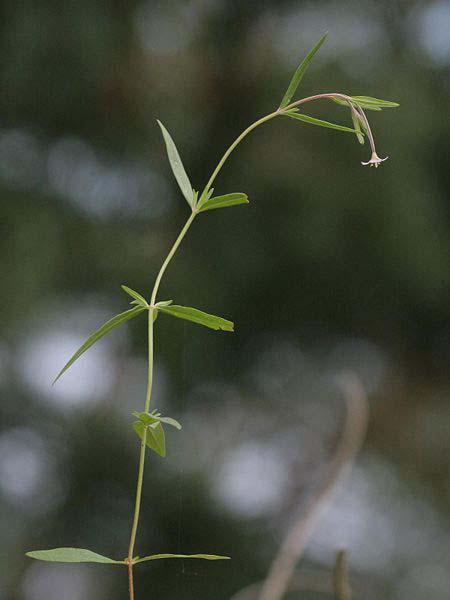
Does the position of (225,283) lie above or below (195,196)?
below

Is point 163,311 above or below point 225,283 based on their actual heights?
above

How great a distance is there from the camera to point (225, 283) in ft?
1.79

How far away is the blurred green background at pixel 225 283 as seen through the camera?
526 millimetres

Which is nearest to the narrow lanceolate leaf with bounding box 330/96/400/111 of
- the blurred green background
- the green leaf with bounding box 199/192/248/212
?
the green leaf with bounding box 199/192/248/212

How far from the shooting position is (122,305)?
21.3 inches

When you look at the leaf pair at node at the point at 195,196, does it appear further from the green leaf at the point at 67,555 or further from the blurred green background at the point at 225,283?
the blurred green background at the point at 225,283

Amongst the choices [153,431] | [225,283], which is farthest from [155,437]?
[225,283]

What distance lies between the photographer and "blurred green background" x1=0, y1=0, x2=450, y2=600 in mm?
526

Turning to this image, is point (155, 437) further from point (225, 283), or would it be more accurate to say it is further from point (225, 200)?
point (225, 283)

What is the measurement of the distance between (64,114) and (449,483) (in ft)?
1.23

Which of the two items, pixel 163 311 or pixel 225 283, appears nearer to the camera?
pixel 163 311

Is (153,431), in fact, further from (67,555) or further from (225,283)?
(225,283)

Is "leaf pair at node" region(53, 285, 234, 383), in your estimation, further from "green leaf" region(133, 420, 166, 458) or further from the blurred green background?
the blurred green background

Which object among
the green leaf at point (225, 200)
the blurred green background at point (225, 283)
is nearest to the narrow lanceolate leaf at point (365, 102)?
the green leaf at point (225, 200)
